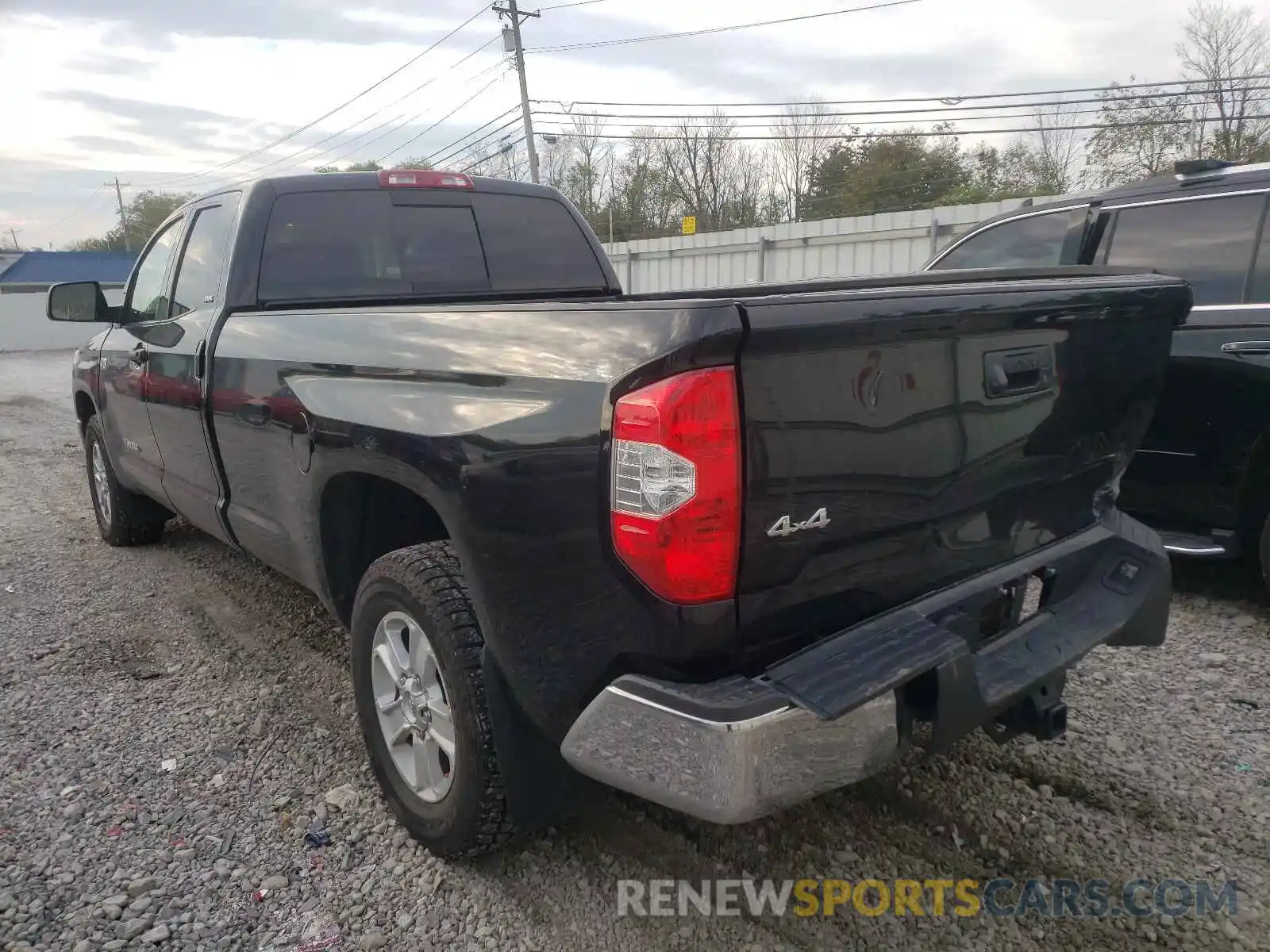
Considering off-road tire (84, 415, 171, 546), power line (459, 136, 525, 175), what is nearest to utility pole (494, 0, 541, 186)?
power line (459, 136, 525, 175)

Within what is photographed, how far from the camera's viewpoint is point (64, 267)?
43875 mm

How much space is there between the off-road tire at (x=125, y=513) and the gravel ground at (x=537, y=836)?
1.64m

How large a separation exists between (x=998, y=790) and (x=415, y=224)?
10.3 feet

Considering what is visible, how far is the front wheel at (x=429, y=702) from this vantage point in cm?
221

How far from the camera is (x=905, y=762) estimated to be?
287cm

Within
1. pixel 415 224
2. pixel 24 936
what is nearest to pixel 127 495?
pixel 415 224

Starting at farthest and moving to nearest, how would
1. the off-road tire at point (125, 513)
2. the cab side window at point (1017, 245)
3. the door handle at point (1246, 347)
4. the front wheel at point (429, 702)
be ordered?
1. the off-road tire at point (125, 513)
2. the cab side window at point (1017, 245)
3. the door handle at point (1246, 347)
4. the front wheel at point (429, 702)

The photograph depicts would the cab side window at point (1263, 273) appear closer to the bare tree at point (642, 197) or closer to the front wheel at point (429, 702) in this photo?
the front wheel at point (429, 702)

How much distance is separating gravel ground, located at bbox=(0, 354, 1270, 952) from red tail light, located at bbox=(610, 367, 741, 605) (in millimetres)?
1045

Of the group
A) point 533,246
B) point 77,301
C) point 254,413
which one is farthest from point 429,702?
point 77,301

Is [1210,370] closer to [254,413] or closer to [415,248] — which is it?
[415,248]

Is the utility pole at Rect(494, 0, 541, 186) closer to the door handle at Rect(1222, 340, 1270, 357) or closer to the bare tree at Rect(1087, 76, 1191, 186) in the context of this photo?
the bare tree at Rect(1087, 76, 1191, 186)

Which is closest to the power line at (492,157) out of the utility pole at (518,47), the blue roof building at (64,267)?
the utility pole at (518,47)

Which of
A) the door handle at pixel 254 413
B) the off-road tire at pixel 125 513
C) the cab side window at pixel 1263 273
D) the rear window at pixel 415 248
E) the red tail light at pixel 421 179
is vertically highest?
the red tail light at pixel 421 179
